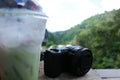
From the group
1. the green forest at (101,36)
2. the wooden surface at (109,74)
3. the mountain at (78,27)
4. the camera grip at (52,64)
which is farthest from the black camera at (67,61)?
the green forest at (101,36)

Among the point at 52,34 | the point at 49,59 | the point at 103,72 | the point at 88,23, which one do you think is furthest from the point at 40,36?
the point at 88,23

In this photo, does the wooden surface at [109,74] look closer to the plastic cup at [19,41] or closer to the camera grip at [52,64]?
the camera grip at [52,64]

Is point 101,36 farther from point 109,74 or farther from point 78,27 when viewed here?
point 109,74

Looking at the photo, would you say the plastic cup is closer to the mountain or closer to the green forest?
the mountain

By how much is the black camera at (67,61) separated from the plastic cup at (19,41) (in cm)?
23

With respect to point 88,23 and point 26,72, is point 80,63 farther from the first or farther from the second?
point 88,23

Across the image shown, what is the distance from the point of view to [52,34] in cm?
140

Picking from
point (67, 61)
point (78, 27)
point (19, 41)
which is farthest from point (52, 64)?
point (78, 27)

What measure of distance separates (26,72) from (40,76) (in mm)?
262

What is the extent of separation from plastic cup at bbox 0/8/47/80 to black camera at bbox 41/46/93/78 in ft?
0.77

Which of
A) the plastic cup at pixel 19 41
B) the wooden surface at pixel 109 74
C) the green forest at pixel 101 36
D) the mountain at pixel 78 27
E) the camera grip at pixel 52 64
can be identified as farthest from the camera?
the green forest at pixel 101 36

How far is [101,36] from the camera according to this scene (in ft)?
5.61

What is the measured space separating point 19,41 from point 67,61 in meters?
0.32

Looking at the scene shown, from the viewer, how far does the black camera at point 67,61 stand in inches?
28.8
